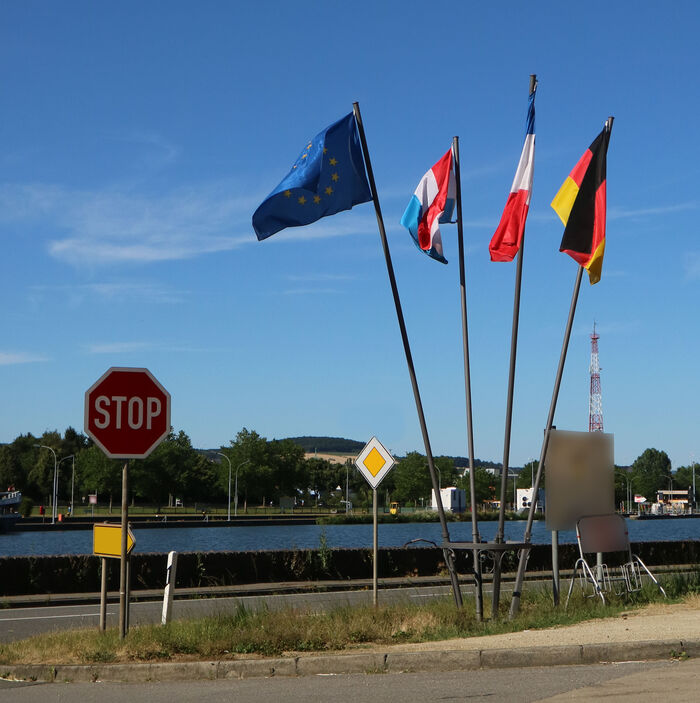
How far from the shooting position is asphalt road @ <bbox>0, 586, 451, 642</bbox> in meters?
15.5

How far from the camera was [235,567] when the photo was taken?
23359mm

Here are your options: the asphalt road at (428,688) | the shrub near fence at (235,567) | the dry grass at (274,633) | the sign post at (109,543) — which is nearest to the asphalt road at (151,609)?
the dry grass at (274,633)

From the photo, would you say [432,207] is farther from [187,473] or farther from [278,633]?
[187,473]

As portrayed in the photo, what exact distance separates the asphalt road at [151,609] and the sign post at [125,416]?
13.6ft

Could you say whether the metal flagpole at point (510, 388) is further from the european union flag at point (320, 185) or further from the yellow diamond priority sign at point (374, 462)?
the yellow diamond priority sign at point (374, 462)

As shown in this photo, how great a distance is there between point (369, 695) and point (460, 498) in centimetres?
12868

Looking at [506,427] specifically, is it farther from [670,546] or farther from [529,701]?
[670,546]

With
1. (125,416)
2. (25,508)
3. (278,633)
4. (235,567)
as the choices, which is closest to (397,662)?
(278,633)

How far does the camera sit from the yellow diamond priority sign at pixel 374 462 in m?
17.4

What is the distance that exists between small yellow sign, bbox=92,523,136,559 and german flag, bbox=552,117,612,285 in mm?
6802

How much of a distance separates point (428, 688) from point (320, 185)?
741cm

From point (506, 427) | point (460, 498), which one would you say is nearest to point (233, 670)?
point (506, 427)

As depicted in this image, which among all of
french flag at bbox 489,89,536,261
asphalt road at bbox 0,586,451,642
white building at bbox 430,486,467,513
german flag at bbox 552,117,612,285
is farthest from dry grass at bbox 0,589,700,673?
white building at bbox 430,486,467,513

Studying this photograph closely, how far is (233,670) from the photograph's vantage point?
10008mm
